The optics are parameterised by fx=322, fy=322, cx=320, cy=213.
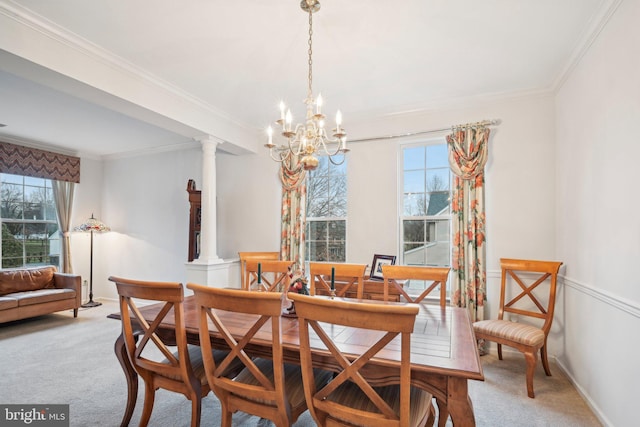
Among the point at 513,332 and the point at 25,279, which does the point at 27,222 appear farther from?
the point at 513,332

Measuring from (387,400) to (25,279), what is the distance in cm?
536

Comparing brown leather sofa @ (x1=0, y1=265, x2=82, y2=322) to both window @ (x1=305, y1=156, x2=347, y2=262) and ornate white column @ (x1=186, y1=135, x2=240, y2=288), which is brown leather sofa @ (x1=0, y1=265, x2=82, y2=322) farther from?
window @ (x1=305, y1=156, x2=347, y2=262)

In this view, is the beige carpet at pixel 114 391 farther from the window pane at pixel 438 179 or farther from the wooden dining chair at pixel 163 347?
the window pane at pixel 438 179

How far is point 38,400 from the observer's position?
7.99 ft

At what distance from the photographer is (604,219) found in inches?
85.6

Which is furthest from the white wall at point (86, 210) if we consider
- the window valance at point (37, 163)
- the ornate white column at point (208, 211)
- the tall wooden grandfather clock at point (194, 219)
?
the ornate white column at point (208, 211)

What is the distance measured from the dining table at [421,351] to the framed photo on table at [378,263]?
4.37 feet

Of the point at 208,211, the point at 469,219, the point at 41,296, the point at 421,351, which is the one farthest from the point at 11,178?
the point at 469,219

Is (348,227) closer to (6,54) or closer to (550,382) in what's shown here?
(550,382)

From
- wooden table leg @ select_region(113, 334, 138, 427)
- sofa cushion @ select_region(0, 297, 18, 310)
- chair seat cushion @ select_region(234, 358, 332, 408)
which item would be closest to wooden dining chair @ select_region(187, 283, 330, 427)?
chair seat cushion @ select_region(234, 358, 332, 408)

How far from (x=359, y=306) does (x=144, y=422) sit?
65.2 inches

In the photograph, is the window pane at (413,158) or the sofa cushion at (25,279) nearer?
the window pane at (413,158)

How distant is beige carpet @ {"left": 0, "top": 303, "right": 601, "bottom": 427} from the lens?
7.20 ft

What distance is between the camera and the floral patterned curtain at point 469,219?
131 inches
